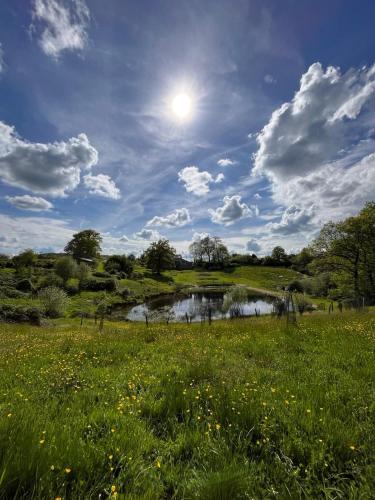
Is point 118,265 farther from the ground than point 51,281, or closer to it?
farther from the ground

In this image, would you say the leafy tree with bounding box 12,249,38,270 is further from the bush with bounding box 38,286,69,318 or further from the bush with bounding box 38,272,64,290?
the bush with bounding box 38,286,69,318

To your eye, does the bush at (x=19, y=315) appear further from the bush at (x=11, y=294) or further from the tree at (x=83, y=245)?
the tree at (x=83, y=245)

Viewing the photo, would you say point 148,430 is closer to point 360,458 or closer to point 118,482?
point 118,482

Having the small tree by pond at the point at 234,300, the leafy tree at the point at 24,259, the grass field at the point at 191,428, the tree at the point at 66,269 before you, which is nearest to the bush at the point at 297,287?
the small tree by pond at the point at 234,300

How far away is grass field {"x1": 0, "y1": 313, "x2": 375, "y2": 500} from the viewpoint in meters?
2.57

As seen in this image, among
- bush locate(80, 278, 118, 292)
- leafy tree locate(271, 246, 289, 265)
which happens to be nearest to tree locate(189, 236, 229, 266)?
leafy tree locate(271, 246, 289, 265)

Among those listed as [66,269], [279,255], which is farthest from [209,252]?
[66,269]

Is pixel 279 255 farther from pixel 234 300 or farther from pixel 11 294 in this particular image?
pixel 11 294

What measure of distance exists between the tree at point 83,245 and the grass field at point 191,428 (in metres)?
113

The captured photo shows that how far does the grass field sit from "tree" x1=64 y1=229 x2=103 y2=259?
4452 inches

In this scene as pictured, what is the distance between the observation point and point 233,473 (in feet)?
8.50

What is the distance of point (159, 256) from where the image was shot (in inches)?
4751

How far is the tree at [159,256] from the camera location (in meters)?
121

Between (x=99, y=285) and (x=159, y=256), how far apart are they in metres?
52.2
